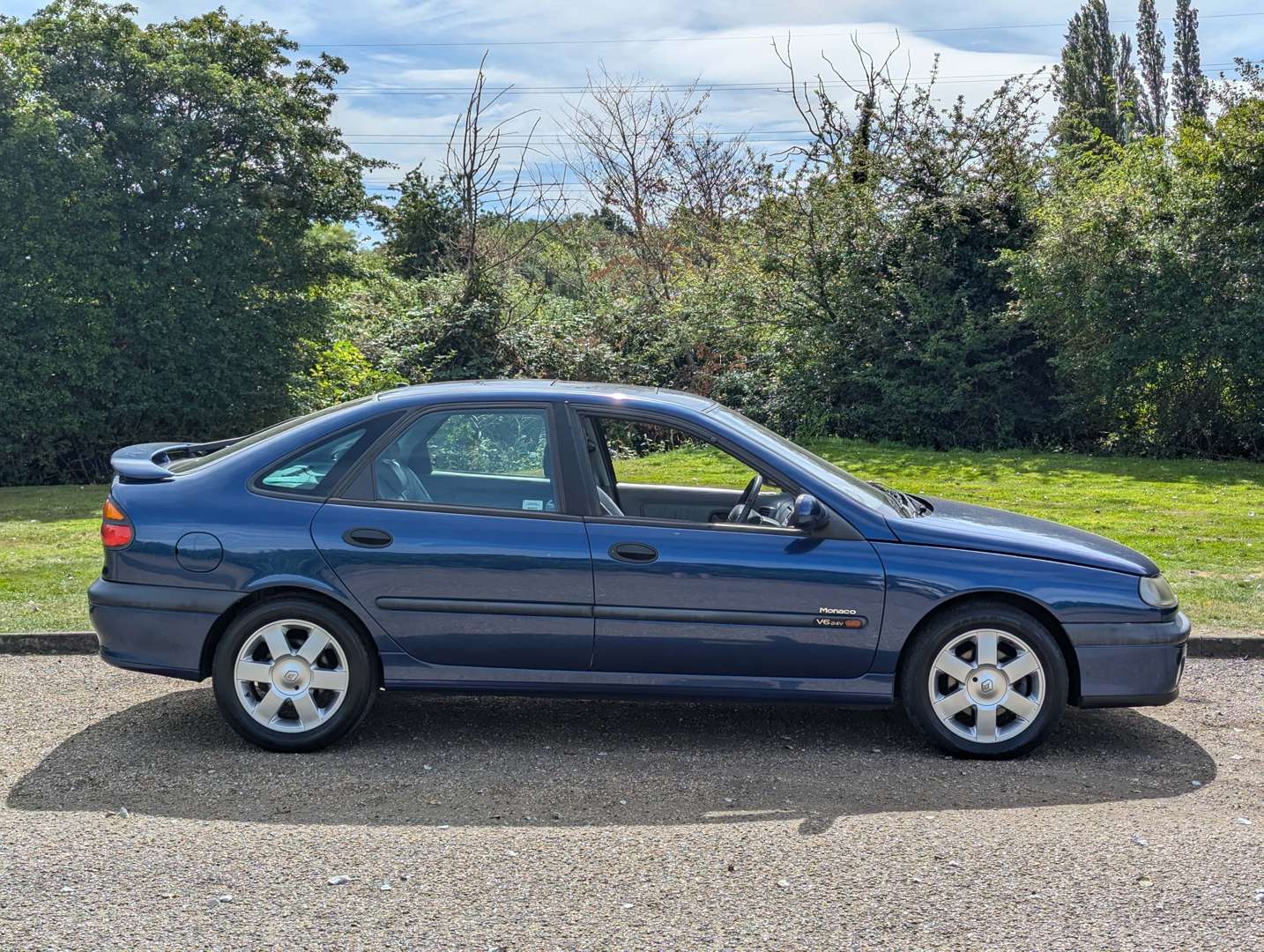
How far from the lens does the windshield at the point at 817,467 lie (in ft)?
18.4

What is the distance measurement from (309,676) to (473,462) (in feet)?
3.77

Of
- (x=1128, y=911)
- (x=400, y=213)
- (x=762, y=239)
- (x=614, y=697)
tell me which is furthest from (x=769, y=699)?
(x=400, y=213)

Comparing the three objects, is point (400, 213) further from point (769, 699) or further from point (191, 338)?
A: point (769, 699)

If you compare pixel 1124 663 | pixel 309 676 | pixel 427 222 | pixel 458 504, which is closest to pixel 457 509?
pixel 458 504

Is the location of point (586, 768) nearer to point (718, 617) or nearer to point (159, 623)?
point (718, 617)

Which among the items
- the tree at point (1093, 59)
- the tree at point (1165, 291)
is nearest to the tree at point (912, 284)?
the tree at point (1165, 291)

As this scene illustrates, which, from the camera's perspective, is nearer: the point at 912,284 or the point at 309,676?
the point at 309,676

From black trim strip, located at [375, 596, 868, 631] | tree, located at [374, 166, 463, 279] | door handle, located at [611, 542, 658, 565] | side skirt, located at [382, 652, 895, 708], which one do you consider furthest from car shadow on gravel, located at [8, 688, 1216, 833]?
tree, located at [374, 166, 463, 279]

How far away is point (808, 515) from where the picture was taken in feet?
17.1

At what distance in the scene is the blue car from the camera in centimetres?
526

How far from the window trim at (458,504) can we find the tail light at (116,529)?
0.88 m

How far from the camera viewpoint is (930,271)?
20000 millimetres

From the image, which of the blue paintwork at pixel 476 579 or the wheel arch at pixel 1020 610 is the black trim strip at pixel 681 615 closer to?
the blue paintwork at pixel 476 579

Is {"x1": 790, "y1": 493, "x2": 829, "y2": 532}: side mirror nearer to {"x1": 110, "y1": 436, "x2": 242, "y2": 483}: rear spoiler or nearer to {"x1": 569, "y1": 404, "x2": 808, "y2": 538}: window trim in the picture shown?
{"x1": 569, "y1": 404, "x2": 808, "y2": 538}: window trim
